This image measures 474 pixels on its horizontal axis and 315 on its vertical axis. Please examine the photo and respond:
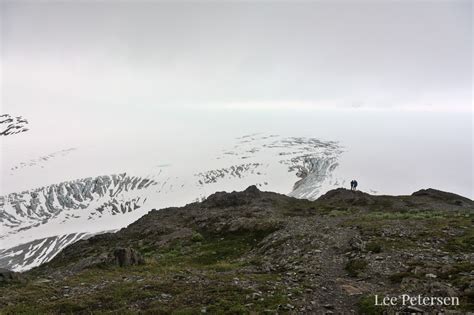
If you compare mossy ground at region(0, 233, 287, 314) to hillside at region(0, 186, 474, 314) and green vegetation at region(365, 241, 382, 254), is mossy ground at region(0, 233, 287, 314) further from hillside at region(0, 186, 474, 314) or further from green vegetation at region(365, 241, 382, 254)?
green vegetation at region(365, 241, 382, 254)

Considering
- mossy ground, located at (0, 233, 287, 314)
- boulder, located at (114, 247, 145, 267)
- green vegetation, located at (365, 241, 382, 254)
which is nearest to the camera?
mossy ground, located at (0, 233, 287, 314)

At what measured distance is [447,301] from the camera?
13.5 m

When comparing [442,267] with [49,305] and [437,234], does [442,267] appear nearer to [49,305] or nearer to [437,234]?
[437,234]

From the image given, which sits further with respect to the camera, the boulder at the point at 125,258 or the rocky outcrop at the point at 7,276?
the boulder at the point at 125,258

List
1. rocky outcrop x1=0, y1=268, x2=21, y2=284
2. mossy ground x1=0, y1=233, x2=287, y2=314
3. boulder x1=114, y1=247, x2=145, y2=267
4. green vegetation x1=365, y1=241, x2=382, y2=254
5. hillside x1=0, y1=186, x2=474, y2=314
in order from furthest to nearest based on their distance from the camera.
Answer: boulder x1=114, y1=247, x2=145, y2=267, green vegetation x1=365, y1=241, x2=382, y2=254, rocky outcrop x1=0, y1=268, x2=21, y2=284, hillside x1=0, y1=186, x2=474, y2=314, mossy ground x1=0, y1=233, x2=287, y2=314

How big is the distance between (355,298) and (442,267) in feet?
21.5

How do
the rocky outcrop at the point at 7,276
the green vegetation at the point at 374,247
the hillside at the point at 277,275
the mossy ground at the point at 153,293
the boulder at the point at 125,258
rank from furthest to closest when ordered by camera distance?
the boulder at the point at 125,258 → the green vegetation at the point at 374,247 → the rocky outcrop at the point at 7,276 → the hillside at the point at 277,275 → the mossy ground at the point at 153,293

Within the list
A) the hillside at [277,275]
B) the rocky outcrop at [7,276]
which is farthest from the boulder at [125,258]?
the rocky outcrop at [7,276]

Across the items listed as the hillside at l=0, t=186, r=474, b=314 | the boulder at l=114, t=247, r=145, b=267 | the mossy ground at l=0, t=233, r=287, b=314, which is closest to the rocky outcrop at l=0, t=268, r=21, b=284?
the hillside at l=0, t=186, r=474, b=314

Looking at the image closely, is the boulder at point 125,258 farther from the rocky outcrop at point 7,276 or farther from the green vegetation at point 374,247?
the green vegetation at point 374,247

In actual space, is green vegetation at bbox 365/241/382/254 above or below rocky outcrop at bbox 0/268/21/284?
above

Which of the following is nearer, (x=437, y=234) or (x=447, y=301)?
(x=447, y=301)

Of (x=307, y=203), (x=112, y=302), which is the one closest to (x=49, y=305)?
(x=112, y=302)

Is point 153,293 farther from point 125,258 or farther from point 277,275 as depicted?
point 125,258
